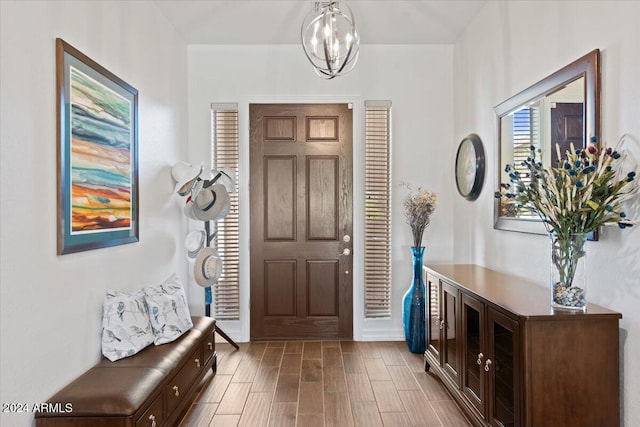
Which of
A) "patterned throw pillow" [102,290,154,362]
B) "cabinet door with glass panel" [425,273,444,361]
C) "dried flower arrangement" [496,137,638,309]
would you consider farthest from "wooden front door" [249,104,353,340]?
"dried flower arrangement" [496,137,638,309]

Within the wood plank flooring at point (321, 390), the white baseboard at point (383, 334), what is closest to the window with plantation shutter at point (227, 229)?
the wood plank flooring at point (321, 390)

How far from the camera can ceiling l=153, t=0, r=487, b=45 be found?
3.42 m

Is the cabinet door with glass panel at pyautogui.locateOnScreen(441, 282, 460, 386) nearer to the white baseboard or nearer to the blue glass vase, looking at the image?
the blue glass vase

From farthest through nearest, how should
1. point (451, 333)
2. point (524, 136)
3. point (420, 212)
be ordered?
point (420, 212), point (451, 333), point (524, 136)

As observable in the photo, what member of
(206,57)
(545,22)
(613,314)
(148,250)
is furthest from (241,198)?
(613,314)

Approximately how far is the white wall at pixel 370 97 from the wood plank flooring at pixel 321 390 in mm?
494

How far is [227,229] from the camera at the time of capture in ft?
13.8

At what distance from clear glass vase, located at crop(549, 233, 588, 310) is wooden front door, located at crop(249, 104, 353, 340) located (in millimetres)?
2413

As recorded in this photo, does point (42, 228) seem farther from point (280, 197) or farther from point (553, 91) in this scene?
point (553, 91)

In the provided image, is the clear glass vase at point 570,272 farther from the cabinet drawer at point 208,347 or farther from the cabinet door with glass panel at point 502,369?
the cabinet drawer at point 208,347

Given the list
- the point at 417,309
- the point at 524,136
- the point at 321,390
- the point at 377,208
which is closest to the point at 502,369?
the point at 321,390

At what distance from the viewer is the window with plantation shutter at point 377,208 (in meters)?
4.21

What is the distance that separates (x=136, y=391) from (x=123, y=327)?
62 cm

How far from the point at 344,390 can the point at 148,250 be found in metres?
1.85
